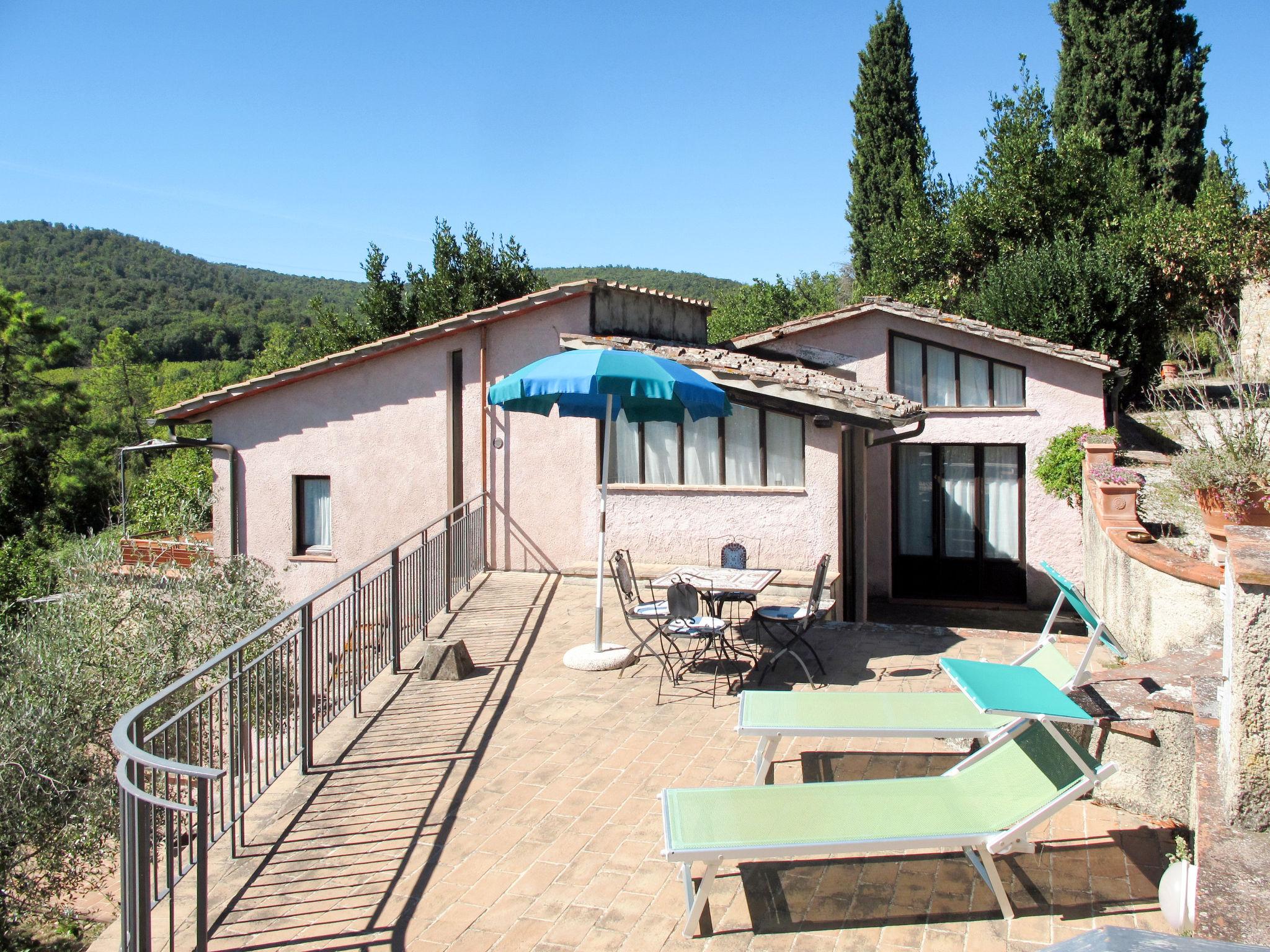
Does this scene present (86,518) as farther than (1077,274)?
Yes

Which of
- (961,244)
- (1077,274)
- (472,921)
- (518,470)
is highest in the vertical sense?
Result: (961,244)

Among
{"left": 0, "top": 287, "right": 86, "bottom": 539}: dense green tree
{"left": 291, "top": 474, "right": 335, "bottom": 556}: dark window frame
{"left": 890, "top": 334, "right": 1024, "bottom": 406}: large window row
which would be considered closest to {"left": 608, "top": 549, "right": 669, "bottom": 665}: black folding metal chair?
{"left": 291, "top": 474, "right": 335, "bottom": 556}: dark window frame

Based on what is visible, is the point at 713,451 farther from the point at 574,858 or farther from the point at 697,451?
the point at 574,858

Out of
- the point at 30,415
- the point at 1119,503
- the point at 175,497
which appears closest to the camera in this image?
the point at 1119,503

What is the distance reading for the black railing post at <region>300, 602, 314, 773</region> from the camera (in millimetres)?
5781

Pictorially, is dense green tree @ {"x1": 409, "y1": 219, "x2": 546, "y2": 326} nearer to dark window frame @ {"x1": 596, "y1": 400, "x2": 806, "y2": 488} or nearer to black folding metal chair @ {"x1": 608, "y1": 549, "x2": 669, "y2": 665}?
dark window frame @ {"x1": 596, "y1": 400, "x2": 806, "y2": 488}

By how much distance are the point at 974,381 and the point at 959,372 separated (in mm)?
254

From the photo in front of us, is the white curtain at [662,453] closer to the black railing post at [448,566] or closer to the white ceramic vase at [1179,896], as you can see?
the black railing post at [448,566]

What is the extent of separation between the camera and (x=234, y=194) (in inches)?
1037

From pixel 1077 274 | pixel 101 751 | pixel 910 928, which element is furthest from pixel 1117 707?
pixel 1077 274

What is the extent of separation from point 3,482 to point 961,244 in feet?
108

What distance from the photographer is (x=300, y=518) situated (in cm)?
1383

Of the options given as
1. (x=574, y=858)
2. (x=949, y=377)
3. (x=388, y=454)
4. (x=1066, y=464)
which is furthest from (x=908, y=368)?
(x=574, y=858)

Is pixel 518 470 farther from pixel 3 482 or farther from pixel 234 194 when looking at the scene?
pixel 3 482
